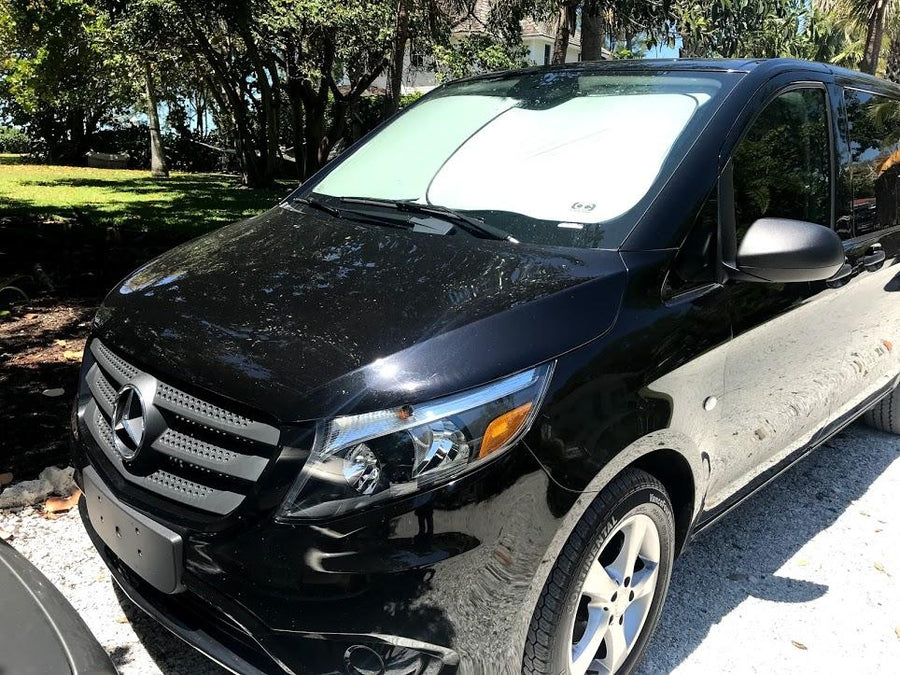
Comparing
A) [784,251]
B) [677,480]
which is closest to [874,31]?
[784,251]

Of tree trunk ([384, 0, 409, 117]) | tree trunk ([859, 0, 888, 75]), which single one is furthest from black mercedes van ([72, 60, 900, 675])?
tree trunk ([859, 0, 888, 75])

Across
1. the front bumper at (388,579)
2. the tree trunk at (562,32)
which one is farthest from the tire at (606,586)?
the tree trunk at (562,32)

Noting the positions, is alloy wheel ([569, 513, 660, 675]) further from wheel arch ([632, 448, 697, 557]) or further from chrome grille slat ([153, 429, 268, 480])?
chrome grille slat ([153, 429, 268, 480])

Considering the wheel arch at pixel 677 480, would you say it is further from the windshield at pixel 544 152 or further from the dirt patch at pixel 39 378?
the dirt patch at pixel 39 378

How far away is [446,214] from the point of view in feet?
8.55

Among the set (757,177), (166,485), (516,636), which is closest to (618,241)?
(757,177)

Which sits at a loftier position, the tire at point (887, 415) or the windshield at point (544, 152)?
the windshield at point (544, 152)

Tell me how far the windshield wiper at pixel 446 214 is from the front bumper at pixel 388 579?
34.6 inches

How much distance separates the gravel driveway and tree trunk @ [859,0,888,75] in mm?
17647

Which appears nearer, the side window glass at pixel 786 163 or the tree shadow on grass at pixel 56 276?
the side window glass at pixel 786 163

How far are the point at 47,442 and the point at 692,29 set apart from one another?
8.13 m

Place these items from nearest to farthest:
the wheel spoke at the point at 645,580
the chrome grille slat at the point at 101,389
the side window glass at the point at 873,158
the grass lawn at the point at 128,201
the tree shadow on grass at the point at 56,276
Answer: the chrome grille slat at the point at 101,389 → the wheel spoke at the point at 645,580 → the side window glass at the point at 873,158 → the tree shadow on grass at the point at 56,276 → the grass lawn at the point at 128,201

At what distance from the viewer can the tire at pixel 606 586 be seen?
6.39 ft

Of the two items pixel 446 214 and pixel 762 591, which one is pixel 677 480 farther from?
pixel 446 214
